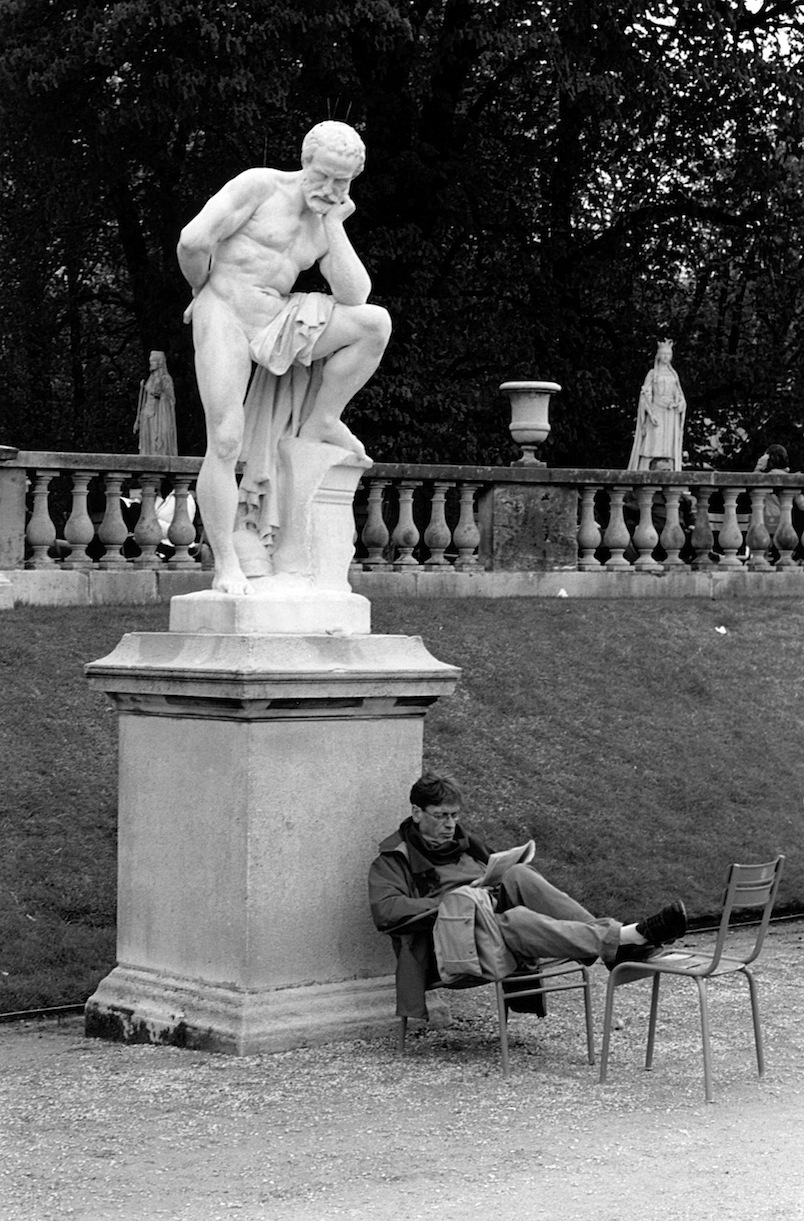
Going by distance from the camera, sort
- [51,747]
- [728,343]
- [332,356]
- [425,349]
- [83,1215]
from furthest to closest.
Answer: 1. [728,343]
2. [425,349]
3. [51,747]
4. [332,356]
5. [83,1215]

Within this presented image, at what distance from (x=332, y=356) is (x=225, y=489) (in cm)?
72

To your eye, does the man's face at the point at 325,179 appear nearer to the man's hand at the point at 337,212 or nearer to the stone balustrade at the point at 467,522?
the man's hand at the point at 337,212

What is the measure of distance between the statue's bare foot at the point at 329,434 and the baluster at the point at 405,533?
7.81 meters

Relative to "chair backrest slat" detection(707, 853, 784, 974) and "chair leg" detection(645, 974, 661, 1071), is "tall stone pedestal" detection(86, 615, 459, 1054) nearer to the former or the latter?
"chair leg" detection(645, 974, 661, 1071)

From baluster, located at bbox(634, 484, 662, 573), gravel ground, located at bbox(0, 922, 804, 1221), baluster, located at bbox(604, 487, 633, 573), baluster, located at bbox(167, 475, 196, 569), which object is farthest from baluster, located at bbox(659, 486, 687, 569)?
gravel ground, located at bbox(0, 922, 804, 1221)

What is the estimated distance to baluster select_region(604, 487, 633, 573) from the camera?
1716 centimetres

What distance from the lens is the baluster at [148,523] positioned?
48.0 feet

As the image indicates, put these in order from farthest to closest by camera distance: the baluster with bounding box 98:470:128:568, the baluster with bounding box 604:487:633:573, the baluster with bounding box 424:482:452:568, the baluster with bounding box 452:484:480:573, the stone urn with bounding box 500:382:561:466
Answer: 1. the stone urn with bounding box 500:382:561:466
2. the baluster with bounding box 604:487:633:573
3. the baluster with bounding box 452:484:480:573
4. the baluster with bounding box 424:482:452:568
5. the baluster with bounding box 98:470:128:568

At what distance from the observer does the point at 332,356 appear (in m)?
8.00

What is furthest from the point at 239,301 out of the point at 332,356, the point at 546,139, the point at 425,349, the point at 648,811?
the point at 546,139

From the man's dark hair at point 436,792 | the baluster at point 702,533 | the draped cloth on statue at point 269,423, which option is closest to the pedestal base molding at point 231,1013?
the man's dark hair at point 436,792

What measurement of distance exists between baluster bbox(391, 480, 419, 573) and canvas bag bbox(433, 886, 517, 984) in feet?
29.3

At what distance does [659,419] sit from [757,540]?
463 cm

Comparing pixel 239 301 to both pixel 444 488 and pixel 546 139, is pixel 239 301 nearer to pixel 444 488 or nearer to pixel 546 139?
pixel 444 488
